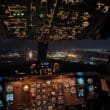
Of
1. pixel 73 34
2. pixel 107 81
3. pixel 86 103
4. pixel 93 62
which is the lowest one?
pixel 86 103

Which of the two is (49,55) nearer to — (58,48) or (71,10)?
(58,48)

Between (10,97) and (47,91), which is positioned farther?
(47,91)

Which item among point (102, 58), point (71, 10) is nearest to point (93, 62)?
point (102, 58)

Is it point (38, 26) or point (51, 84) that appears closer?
point (38, 26)

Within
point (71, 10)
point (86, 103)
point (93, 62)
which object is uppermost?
point (71, 10)

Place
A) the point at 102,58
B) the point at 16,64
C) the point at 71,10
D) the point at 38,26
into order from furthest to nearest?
the point at 102,58 < the point at 16,64 < the point at 38,26 < the point at 71,10

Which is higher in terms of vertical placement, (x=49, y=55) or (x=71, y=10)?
(x=71, y=10)

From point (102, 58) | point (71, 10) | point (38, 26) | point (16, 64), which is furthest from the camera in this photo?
point (102, 58)

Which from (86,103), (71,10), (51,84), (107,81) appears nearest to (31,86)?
(51,84)

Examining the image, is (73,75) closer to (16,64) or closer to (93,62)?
(93,62)
